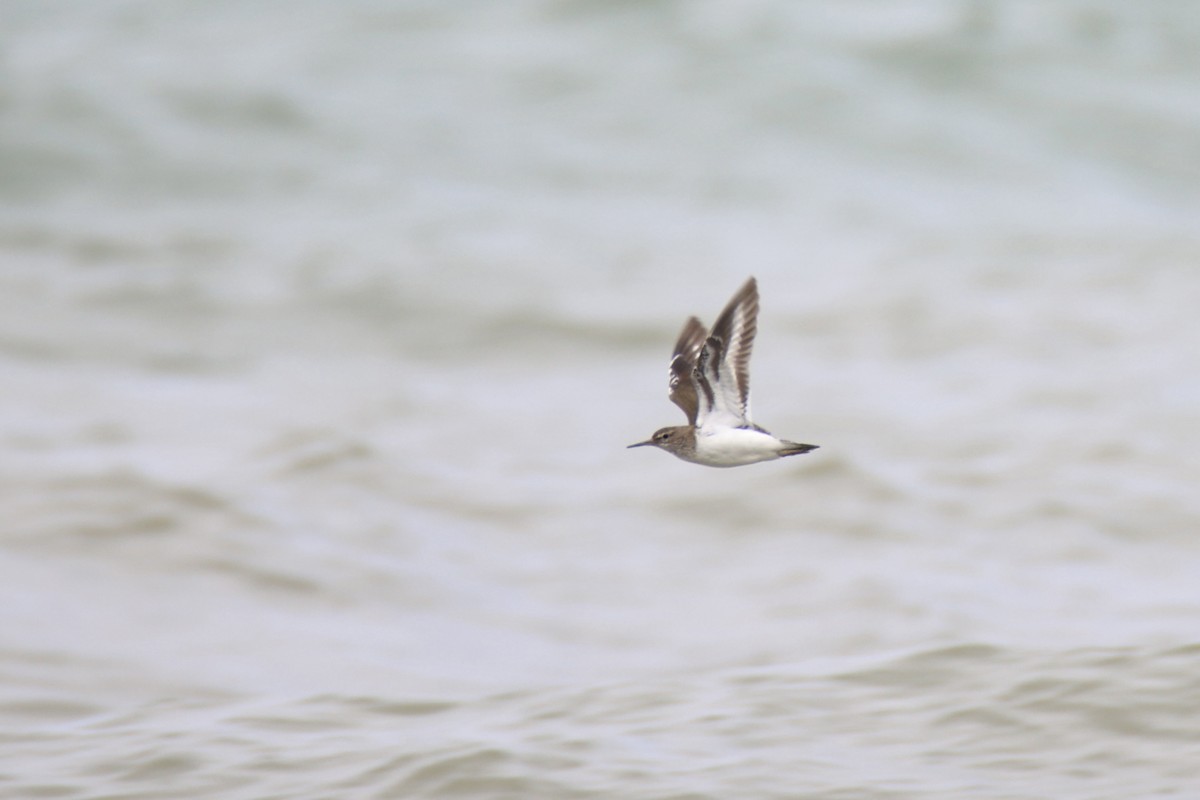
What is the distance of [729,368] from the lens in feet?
23.3

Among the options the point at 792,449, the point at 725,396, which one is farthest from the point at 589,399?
the point at 792,449

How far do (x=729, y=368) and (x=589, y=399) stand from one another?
1029 cm

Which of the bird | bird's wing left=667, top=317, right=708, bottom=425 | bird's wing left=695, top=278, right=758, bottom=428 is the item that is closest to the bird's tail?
the bird

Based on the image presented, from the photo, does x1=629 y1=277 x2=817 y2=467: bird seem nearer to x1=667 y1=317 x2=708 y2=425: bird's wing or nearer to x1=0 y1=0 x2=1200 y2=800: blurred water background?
x1=667 y1=317 x2=708 y2=425: bird's wing

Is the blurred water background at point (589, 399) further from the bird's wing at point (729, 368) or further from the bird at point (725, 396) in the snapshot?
the bird's wing at point (729, 368)

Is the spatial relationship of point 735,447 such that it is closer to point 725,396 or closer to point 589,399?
point 725,396

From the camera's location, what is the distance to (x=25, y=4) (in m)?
30.1

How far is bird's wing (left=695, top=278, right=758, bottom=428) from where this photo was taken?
691 centimetres

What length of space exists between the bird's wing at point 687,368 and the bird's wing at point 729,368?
163mm

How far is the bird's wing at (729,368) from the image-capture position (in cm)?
691

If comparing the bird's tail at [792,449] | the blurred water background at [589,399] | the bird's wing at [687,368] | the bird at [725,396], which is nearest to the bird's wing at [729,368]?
the bird at [725,396]

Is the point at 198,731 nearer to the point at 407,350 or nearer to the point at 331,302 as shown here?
the point at 407,350

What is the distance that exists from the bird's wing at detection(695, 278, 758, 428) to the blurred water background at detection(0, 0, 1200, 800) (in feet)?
6.53

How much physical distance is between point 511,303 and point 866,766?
12.3 m
